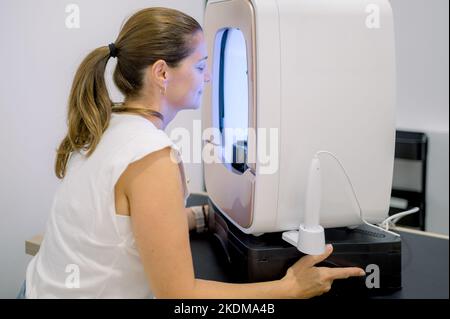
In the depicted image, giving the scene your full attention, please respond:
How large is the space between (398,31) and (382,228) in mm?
2067

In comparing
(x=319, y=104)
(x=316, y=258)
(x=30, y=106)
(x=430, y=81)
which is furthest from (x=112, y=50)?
(x=430, y=81)

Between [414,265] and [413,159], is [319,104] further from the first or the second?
[413,159]

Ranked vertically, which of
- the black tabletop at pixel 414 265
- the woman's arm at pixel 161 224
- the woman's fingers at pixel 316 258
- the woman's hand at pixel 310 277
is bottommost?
the black tabletop at pixel 414 265

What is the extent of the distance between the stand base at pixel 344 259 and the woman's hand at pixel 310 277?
30mm

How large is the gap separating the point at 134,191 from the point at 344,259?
1.51ft

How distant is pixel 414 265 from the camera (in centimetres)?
106

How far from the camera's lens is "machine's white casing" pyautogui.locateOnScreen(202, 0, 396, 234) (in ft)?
2.85

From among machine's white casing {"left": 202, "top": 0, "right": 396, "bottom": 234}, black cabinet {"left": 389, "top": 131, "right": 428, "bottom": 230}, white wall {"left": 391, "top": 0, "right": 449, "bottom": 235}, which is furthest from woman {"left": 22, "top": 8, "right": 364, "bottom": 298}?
white wall {"left": 391, "top": 0, "right": 449, "bottom": 235}

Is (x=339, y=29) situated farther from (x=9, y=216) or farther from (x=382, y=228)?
(x=9, y=216)

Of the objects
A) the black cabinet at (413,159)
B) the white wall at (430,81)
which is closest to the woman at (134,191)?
the black cabinet at (413,159)

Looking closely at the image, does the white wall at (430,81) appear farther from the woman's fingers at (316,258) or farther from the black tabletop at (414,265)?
the woman's fingers at (316,258)

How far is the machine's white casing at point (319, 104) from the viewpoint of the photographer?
34.2 inches

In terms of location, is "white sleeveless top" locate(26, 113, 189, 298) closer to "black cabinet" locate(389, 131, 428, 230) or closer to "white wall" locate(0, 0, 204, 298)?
"white wall" locate(0, 0, 204, 298)
